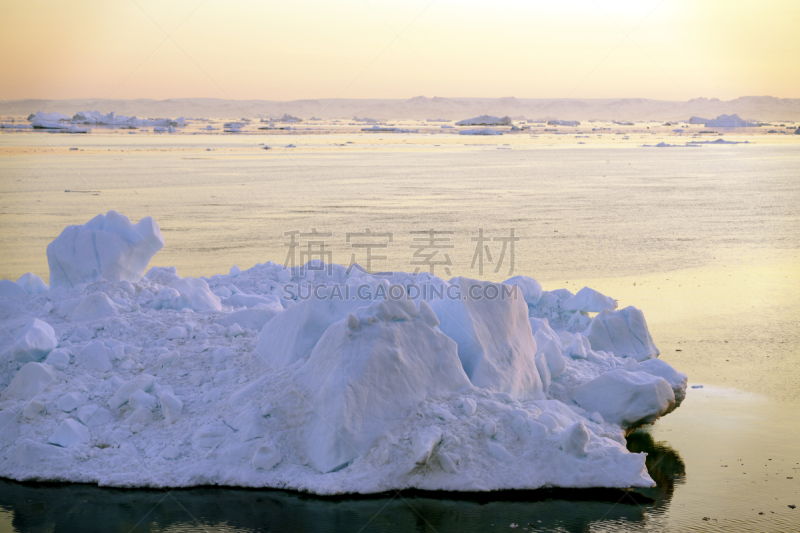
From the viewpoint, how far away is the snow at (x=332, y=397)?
18.4ft

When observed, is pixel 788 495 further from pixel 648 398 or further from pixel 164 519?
pixel 164 519

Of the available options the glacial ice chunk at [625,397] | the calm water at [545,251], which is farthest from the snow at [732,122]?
the glacial ice chunk at [625,397]

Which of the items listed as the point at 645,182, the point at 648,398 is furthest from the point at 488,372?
the point at 645,182

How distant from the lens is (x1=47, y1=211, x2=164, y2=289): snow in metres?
8.56

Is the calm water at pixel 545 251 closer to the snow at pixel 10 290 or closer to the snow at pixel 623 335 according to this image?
the snow at pixel 623 335

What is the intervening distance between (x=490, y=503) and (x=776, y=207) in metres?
18.0

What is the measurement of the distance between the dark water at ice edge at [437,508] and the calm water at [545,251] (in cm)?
1

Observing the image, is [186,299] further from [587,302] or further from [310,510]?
[587,302]

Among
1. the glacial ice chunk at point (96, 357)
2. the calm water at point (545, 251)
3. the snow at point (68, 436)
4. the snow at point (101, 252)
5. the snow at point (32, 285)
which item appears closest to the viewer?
the calm water at point (545, 251)

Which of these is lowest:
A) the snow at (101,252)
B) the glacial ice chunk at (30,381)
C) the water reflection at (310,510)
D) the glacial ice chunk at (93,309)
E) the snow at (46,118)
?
the water reflection at (310,510)

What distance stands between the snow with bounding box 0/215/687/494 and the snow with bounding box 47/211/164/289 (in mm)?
913

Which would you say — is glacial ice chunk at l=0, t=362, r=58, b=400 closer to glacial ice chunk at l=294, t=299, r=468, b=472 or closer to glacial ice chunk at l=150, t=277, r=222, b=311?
glacial ice chunk at l=150, t=277, r=222, b=311

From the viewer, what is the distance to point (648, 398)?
21.4 feet

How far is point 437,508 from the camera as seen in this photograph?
17.4 feet
